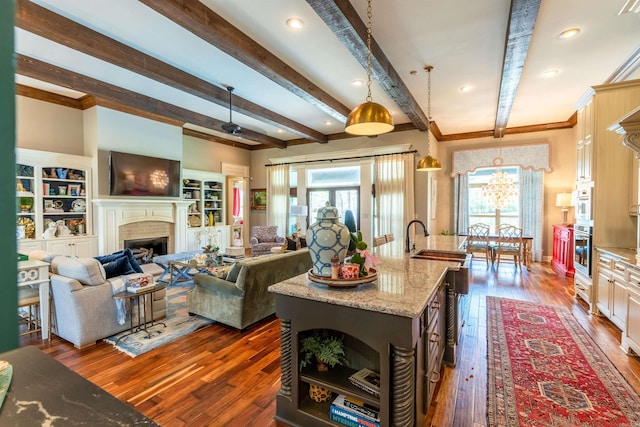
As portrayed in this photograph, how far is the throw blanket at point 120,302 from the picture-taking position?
301 cm

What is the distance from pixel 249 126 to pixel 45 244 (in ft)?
14.6

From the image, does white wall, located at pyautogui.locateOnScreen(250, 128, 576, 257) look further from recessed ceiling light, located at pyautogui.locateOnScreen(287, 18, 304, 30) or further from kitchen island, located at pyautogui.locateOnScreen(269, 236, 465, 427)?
kitchen island, located at pyautogui.locateOnScreen(269, 236, 465, 427)

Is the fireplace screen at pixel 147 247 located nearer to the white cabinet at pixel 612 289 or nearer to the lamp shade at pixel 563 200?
the white cabinet at pixel 612 289

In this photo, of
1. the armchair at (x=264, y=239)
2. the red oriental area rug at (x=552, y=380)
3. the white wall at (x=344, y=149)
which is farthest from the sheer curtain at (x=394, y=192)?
the red oriental area rug at (x=552, y=380)

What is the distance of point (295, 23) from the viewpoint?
296 centimetres

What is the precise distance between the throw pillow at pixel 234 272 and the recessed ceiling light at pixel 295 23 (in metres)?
2.58

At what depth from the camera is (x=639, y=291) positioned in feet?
8.47

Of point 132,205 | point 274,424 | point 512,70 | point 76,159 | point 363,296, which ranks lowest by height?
point 274,424

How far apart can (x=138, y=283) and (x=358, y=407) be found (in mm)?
2523

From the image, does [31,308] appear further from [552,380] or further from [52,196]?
[552,380]

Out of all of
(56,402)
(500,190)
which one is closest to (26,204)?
(56,402)

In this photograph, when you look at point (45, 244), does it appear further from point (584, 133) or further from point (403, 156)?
point (584, 133)

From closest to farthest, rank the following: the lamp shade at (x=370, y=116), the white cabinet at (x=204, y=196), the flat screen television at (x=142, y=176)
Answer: the lamp shade at (x=370, y=116), the flat screen television at (x=142, y=176), the white cabinet at (x=204, y=196)

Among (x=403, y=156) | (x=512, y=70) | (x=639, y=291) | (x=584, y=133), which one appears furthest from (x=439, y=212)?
(x=639, y=291)
